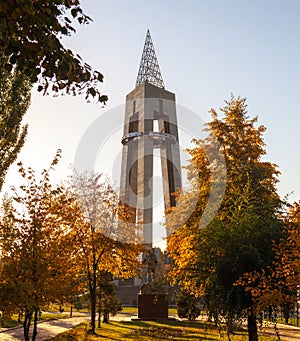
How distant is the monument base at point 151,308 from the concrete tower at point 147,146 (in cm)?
735

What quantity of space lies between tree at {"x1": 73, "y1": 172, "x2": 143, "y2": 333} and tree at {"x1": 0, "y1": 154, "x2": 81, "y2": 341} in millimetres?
8018

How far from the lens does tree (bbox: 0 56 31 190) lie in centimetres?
1463

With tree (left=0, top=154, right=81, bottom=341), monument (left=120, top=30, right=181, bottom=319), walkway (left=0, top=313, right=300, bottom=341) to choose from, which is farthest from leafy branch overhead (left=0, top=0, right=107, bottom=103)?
monument (left=120, top=30, right=181, bottom=319)

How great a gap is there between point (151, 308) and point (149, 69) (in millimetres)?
25141

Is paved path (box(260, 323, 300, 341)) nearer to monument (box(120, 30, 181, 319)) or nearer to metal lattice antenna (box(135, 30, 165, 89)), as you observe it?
monument (box(120, 30, 181, 319))

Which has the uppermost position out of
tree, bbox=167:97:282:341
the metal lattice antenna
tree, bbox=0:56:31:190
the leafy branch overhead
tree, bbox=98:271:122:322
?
the metal lattice antenna

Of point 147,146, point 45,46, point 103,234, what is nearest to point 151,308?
point 103,234

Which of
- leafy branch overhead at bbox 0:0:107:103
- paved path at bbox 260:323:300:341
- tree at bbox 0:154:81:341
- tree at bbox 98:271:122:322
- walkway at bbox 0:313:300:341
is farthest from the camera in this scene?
tree at bbox 98:271:122:322

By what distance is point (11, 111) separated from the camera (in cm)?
1501

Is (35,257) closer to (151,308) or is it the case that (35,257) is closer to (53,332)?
(53,332)

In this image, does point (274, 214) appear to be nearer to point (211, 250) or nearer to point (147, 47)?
point (211, 250)

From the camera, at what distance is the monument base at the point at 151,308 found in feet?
86.9

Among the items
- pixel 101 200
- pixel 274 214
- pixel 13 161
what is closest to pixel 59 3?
pixel 274 214

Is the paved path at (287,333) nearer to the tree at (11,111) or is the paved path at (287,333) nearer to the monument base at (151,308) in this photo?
the monument base at (151,308)
